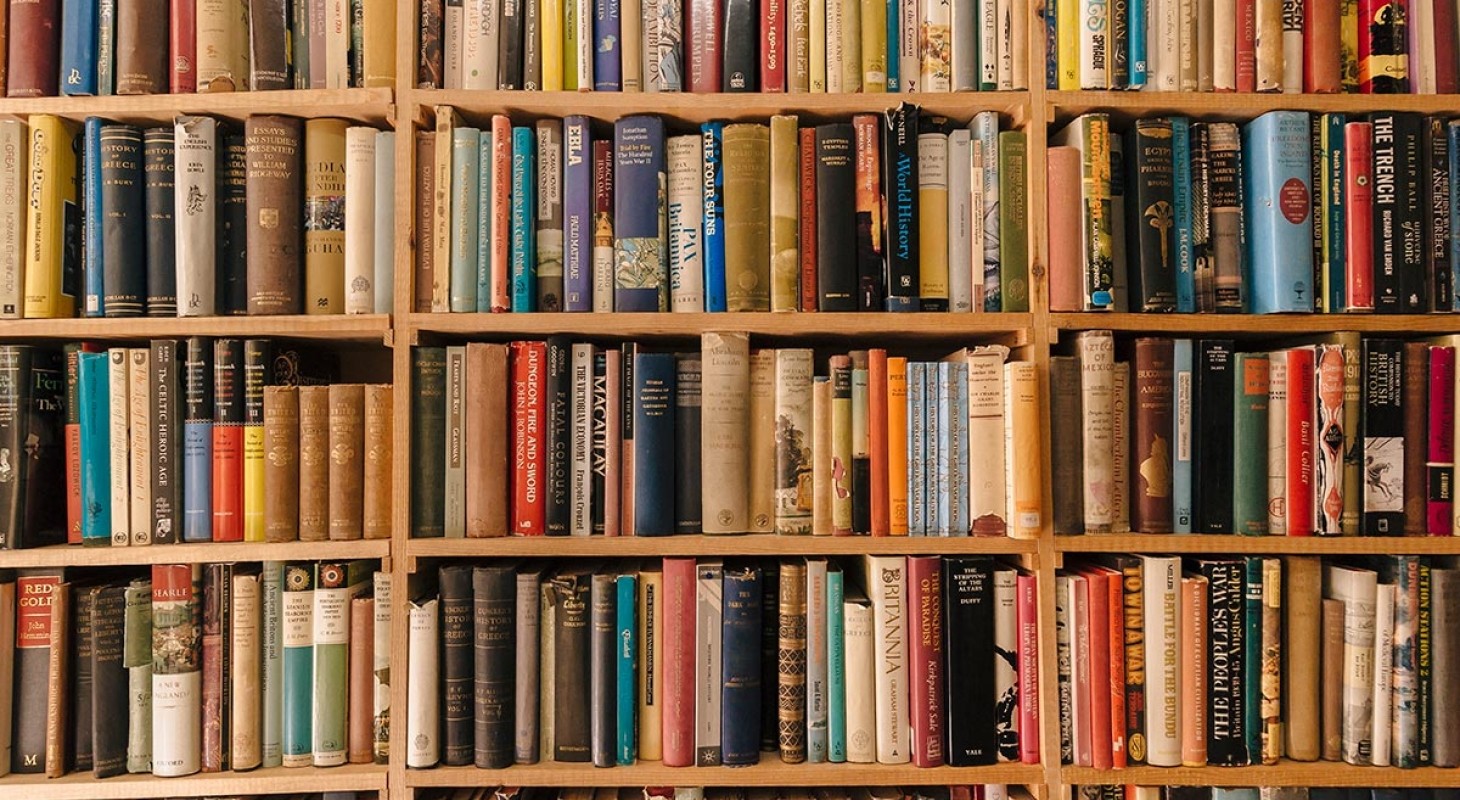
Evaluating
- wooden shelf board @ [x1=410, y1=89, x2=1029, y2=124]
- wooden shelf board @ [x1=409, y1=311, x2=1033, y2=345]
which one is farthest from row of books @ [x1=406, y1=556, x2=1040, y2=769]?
wooden shelf board @ [x1=410, y1=89, x2=1029, y2=124]

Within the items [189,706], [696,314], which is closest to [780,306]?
[696,314]

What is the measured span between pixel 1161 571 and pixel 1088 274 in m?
0.42

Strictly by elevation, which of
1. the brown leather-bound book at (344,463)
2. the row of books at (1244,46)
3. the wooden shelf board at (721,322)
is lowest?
the brown leather-bound book at (344,463)

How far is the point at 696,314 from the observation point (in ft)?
3.92

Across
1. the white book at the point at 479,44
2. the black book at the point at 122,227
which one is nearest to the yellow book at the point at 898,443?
the white book at the point at 479,44

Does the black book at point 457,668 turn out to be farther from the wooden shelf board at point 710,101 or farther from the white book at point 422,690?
the wooden shelf board at point 710,101

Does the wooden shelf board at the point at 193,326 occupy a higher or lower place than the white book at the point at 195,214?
lower

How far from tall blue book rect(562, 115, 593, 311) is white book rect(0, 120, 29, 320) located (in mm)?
745

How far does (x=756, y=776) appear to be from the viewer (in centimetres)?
118

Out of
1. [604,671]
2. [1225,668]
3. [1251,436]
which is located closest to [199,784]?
[604,671]

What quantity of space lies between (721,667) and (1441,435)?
3.39ft

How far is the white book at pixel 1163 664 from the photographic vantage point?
3.85ft

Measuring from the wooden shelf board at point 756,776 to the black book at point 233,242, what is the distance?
698 mm

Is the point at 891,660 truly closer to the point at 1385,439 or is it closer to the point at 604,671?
the point at 604,671
